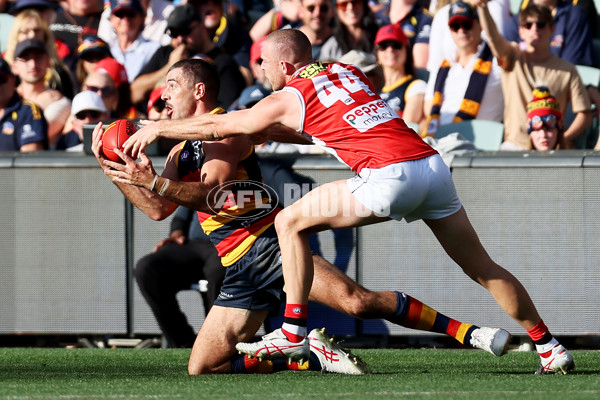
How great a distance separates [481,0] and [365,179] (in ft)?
13.8

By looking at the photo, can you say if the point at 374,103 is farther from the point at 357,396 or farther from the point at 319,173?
the point at 319,173

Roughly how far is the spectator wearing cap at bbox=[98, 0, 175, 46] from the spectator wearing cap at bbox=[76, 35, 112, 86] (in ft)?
2.09

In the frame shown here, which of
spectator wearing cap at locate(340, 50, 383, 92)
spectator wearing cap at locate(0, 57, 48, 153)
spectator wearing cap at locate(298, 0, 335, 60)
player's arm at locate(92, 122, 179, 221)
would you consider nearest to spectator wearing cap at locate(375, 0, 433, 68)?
spectator wearing cap at locate(298, 0, 335, 60)

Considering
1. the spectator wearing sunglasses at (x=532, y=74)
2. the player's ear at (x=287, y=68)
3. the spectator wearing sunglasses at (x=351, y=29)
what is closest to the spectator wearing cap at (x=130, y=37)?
the spectator wearing sunglasses at (x=351, y=29)

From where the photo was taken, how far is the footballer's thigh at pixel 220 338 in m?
6.33

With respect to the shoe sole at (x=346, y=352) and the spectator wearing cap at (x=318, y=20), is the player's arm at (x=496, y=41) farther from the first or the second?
the shoe sole at (x=346, y=352)

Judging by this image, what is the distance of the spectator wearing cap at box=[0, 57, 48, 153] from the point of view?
9672 mm

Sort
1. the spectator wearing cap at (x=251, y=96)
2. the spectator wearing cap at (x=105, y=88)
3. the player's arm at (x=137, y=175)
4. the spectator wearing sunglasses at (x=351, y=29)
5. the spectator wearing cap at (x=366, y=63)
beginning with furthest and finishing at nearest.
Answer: the spectator wearing sunglasses at (x=351, y=29), the spectator wearing cap at (x=105, y=88), the spectator wearing cap at (x=251, y=96), the spectator wearing cap at (x=366, y=63), the player's arm at (x=137, y=175)

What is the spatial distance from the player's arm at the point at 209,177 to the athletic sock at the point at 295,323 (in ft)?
2.97

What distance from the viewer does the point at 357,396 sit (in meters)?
4.96

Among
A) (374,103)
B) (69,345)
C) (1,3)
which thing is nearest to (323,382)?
(374,103)

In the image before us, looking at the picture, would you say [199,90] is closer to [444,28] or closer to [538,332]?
[538,332]

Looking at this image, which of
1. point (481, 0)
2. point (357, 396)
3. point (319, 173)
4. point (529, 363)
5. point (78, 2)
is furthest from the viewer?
point (78, 2)

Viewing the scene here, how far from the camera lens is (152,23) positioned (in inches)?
457
